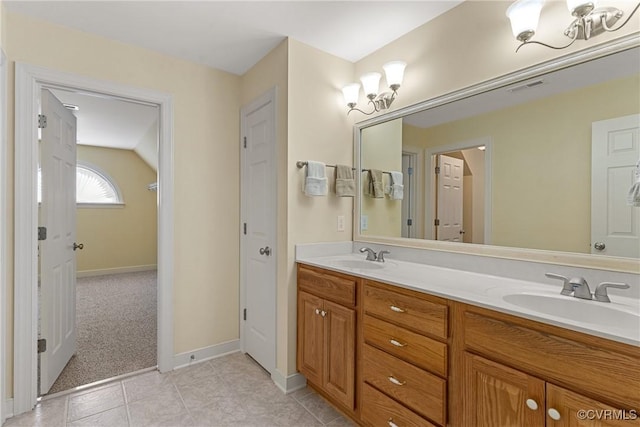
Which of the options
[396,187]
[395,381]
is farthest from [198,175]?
[395,381]

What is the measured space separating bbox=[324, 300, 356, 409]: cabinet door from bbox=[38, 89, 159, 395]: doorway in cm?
155

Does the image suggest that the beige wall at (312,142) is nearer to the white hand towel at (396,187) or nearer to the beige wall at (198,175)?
the white hand towel at (396,187)

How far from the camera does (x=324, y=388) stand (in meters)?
1.89

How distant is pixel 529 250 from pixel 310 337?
136 cm

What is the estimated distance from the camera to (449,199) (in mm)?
1912

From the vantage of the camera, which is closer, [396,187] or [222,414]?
[222,414]

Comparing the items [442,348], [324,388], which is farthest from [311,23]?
[324,388]

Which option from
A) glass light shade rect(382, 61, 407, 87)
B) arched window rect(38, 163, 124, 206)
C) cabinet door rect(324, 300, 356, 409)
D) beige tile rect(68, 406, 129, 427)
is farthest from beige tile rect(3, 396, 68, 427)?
arched window rect(38, 163, 124, 206)

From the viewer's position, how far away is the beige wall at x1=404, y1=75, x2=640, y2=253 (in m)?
1.33

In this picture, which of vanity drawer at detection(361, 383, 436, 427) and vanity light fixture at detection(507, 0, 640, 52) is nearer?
vanity light fixture at detection(507, 0, 640, 52)

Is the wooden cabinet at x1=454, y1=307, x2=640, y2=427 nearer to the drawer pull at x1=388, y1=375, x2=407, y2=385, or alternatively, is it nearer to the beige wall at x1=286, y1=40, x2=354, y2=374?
the drawer pull at x1=388, y1=375, x2=407, y2=385

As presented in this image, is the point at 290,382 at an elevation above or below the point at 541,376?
below

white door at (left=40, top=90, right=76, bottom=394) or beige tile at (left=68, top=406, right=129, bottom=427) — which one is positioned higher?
white door at (left=40, top=90, right=76, bottom=394)

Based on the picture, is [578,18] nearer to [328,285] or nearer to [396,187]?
[396,187]
